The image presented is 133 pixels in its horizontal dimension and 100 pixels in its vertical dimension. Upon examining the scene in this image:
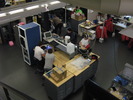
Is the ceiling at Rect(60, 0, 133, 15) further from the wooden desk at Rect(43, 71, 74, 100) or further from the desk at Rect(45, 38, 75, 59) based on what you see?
the desk at Rect(45, 38, 75, 59)

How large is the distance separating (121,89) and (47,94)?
2.45 metres

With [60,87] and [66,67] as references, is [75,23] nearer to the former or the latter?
[66,67]

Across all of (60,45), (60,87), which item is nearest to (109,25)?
(60,45)

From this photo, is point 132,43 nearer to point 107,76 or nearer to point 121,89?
point 107,76

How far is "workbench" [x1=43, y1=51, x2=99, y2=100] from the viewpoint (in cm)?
421

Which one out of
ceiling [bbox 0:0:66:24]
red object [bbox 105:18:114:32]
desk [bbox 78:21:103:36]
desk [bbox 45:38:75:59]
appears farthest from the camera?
red object [bbox 105:18:114:32]

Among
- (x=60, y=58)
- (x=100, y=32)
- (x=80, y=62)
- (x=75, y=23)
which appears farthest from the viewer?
(x=75, y=23)

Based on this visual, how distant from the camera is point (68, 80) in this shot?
434cm

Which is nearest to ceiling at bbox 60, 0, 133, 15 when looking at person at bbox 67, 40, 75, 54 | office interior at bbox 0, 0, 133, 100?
office interior at bbox 0, 0, 133, 100

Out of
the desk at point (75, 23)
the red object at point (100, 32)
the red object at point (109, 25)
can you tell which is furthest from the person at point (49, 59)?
the red object at point (109, 25)

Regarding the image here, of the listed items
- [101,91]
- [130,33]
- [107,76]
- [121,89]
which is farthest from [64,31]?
[130,33]

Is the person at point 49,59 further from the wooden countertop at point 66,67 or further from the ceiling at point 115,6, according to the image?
the ceiling at point 115,6

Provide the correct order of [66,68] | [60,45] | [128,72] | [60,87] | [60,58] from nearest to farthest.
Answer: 1. [128,72]
2. [60,87]
3. [66,68]
4. [60,58]
5. [60,45]

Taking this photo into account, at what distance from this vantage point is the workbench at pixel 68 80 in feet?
13.8
